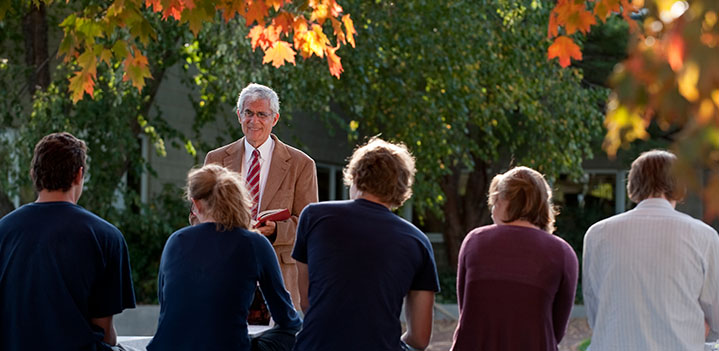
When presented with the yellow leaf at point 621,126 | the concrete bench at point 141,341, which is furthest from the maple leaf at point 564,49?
the yellow leaf at point 621,126

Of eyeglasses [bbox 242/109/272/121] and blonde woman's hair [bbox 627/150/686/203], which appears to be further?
eyeglasses [bbox 242/109/272/121]

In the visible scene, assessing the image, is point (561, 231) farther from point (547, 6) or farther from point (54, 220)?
point (54, 220)

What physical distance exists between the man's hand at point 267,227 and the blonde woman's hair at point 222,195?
2.26 feet

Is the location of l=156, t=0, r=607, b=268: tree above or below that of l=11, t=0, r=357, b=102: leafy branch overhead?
above

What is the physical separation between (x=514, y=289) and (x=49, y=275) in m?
2.00

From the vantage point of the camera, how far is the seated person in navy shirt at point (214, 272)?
13.6 ft

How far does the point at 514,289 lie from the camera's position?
13.7ft

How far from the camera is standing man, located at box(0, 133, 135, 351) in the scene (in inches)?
167

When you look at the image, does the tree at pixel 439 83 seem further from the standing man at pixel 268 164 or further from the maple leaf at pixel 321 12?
the standing man at pixel 268 164

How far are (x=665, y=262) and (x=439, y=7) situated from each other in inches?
342

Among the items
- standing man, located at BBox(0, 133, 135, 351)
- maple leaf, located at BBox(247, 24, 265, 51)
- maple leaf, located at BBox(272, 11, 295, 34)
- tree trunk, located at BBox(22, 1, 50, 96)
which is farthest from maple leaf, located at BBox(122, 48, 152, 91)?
tree trunk, located at BBox(22, 1, 50, 96)

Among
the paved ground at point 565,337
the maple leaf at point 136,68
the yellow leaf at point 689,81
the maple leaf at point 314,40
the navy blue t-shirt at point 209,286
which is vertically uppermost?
the maple leaf at point 314,40

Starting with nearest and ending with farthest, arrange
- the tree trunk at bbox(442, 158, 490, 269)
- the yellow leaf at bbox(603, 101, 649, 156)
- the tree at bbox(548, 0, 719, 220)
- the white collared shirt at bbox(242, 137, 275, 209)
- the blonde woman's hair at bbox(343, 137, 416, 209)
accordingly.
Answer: the tree at bbox(548, 0, 719, 220) → the yellow leaf at bbox(603, 101, 649, 156) → the blonde woman's hair at bbox(343, 137, 416, 209) → the white collared shirt at bbox(242, 137, 275, 209) → the tree trunk at bbox(442, 158, 490, 269)

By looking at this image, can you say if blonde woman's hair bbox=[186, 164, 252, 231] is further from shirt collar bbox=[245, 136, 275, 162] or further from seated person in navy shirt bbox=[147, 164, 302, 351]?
shirt collar bbox=[245, 136, 275, 162]
